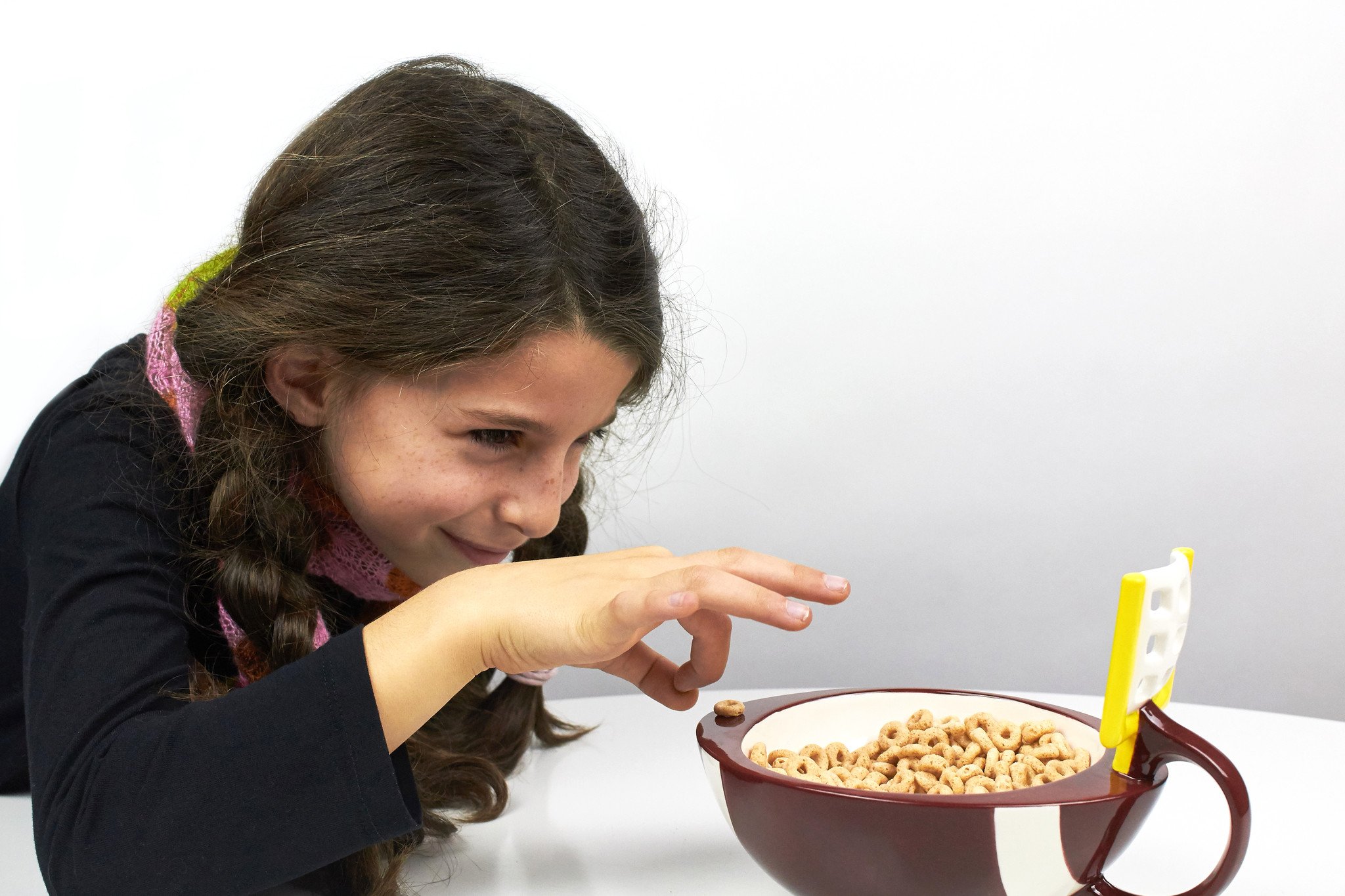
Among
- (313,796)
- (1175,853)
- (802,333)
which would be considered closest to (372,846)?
(313,796)

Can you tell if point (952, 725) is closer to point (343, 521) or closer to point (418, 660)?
point (418, 660)

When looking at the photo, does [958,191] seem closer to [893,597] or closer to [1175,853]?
[893,597]

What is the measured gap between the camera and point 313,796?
63 centimetres

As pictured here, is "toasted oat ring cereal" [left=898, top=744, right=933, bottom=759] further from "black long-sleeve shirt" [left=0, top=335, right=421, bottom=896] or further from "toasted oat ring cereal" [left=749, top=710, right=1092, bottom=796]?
"black long-sleeve shirt" [left=0, top=335, right=421, bottom=896]

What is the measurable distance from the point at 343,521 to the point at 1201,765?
67 centimetres

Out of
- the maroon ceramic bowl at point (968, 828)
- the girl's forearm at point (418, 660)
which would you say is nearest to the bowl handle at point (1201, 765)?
the maroon ceramic bowl at point (968, 828)

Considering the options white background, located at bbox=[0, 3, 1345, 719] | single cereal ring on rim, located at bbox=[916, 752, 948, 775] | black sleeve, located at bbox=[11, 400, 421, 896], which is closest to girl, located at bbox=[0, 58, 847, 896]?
black sleeve, located at bbox=[11, 400, 421, 896]

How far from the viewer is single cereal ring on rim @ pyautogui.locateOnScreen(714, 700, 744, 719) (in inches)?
26.4

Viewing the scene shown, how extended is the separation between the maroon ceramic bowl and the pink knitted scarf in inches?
10.2

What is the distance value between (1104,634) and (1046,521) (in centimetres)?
19

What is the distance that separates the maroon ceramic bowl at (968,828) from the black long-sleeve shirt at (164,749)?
0.68ft

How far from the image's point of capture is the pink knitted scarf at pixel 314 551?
2.70ft

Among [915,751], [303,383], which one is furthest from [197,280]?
[915,751]

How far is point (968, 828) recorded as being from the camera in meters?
0.54
